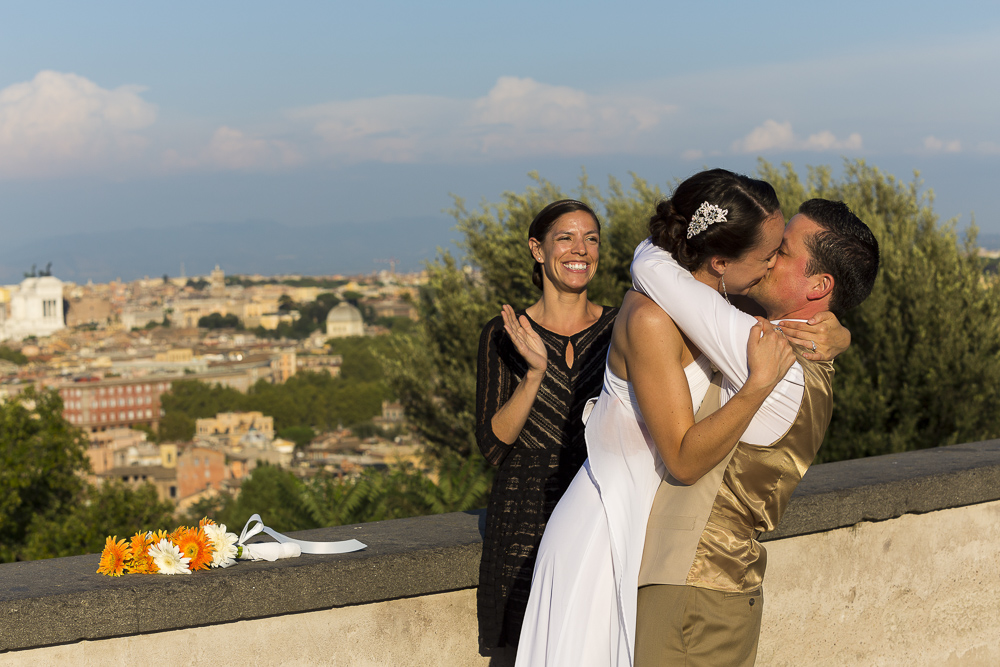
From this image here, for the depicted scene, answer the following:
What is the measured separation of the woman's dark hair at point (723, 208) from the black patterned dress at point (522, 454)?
0.71 metres

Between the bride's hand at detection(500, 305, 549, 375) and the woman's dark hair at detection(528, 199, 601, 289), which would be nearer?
the bride's hand at detection(500, 305, 549, 375)

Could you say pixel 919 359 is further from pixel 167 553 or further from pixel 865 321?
pixel 167 553

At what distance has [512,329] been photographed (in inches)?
85.0

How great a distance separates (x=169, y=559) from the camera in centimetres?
188

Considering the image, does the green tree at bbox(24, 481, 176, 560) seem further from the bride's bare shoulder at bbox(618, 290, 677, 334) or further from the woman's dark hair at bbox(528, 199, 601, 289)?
the bride's bare shoulder at bbox(618, 290, 677, 334)

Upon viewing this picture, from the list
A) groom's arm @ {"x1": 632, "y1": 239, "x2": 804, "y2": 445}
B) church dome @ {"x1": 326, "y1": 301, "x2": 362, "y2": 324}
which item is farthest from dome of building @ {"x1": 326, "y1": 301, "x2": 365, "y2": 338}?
groom's arm @ {"x1": 632, "y1": 239, "x2": 804, "y2": 445}

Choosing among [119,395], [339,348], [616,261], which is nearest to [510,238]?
[616,261]

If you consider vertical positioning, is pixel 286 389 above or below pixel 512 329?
below

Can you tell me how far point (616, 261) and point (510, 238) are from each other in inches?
48.4

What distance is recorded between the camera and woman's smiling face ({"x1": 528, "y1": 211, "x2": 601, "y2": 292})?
250 centimetres

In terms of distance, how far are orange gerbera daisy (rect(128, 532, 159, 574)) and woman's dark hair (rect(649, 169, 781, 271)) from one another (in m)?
1.23

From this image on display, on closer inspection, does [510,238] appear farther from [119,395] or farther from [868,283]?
[119,395]

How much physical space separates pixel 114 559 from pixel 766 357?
4.49 ft

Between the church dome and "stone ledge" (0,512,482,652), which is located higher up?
"stone ledge" (0,512,482,652)
